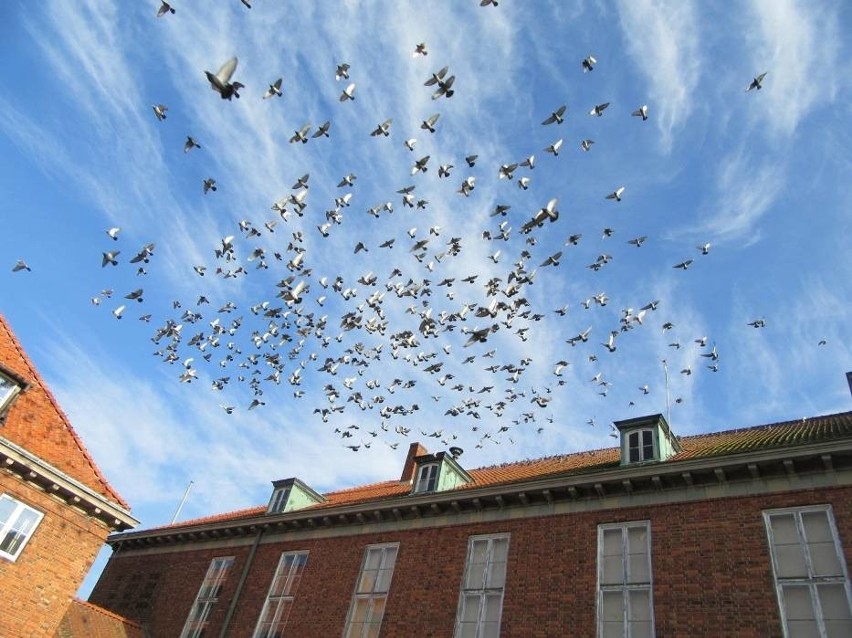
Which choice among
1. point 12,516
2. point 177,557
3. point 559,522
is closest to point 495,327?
point 559,522

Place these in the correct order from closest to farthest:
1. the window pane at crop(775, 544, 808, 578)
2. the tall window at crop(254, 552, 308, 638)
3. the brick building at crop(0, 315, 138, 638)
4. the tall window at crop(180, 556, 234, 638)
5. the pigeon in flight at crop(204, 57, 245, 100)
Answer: the pigeon in flight at crop(204, 57, 245, 100) < the window pane at crop(775, 544, 808, 578) < the brick building at crop(0, 315, 138, 638) < the tall window at crop(254, 552, 308, 638) < the tall window at crop(180, 556, 234, 638)

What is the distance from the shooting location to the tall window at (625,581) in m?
14.2

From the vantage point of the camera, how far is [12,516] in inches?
731

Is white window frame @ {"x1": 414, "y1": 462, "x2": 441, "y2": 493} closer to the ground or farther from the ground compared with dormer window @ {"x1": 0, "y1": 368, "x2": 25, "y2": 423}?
farther from the ground

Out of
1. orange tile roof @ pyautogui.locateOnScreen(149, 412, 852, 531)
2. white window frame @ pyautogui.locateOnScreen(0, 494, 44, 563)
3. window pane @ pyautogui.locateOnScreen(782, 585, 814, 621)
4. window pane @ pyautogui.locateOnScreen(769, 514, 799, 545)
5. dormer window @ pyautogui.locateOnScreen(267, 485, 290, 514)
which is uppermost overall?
orange tile roof @ pyautogui.locateOnScreen(149, 412, 852, 531)

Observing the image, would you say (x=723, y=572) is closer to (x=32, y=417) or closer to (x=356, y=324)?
(x=356, y=324)

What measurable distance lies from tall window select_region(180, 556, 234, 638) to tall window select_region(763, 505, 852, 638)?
63.1 ft

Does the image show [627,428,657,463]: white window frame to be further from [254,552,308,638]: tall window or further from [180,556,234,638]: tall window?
[180,556,234,638]: tall window

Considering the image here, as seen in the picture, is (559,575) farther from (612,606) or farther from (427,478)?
(427,478)

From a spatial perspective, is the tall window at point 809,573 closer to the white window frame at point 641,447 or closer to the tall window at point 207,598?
the white window frame at point 641,447

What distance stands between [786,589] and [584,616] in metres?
4.55

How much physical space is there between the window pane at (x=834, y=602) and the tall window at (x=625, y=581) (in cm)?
350

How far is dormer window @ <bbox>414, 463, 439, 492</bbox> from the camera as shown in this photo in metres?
21.1

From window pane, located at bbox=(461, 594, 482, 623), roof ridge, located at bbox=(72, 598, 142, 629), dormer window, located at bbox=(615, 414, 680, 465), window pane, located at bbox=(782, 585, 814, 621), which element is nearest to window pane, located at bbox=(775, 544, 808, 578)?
window pane, located at bbox=(782, 585, 814, 621)
